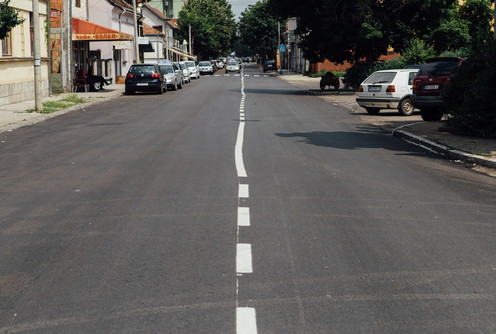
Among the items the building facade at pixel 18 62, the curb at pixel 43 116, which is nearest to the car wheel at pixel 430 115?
the curb at pixel 43 116

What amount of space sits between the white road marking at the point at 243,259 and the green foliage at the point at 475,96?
35.6 feet

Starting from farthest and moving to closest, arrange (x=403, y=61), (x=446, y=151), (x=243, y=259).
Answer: (x=403, y=61), (x=446, y=151), (x=243, y=259)

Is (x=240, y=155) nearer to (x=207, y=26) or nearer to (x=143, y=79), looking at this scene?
(x=143, y=79)

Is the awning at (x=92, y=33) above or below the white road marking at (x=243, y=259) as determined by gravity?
above

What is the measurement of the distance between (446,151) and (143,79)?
90.8 feet

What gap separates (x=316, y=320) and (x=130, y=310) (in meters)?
1.21

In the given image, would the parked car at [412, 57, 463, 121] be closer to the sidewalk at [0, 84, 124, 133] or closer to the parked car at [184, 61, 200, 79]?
the sidewalk at [0, 84, 124, 133]

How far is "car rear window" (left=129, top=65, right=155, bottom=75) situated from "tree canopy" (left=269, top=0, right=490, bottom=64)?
8.61 meters

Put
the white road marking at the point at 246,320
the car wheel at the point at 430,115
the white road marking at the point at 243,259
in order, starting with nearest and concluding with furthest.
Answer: the white road marking at the point at 246,320, the white road marking at the point at 243,259, the car wheel at the point at 430,115

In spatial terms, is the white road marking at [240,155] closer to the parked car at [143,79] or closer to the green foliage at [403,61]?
the green foliage at [403,61]

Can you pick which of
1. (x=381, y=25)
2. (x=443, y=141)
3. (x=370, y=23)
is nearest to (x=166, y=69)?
(x=370, y=23)

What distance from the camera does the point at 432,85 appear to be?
22031mm

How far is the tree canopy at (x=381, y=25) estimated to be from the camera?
1523 inches

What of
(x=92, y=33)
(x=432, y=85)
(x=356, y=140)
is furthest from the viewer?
(x=92, y=33)
